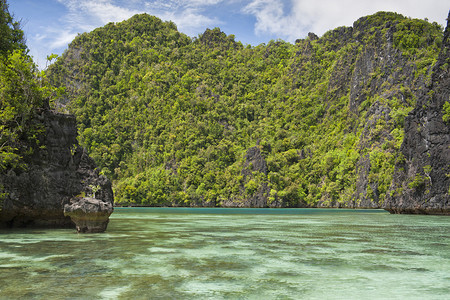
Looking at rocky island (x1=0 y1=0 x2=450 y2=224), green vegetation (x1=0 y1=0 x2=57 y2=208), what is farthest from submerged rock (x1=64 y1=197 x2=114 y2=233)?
green vegetation (x1=0 y1=0 x2=57 y2=208)

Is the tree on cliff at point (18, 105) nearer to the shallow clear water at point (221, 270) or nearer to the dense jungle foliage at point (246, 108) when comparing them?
the shallow clear water at point (221, 270)

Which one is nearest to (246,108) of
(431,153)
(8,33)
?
(431,153)

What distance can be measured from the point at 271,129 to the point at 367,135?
160 feet

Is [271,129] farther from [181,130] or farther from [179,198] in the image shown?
[179,198]

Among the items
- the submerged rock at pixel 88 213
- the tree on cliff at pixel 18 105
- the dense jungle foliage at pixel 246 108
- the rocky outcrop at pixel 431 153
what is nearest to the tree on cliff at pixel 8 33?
the tree on cliff at pixel 18 105

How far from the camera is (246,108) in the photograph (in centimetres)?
15688

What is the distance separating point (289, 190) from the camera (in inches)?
4343

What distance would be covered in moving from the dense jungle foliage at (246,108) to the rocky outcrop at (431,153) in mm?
26888

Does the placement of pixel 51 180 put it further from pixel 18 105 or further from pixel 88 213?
pixel 88 213

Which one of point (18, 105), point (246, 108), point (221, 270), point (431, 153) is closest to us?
point (221, 270)

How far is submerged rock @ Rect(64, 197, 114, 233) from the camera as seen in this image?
1938 cm

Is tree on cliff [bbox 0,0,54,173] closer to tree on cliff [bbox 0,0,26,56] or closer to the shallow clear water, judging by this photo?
tree on cliff [bbox 0,0,26,56]

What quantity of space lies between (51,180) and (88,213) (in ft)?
18.9

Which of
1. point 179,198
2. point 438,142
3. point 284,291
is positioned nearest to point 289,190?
point 179,198
